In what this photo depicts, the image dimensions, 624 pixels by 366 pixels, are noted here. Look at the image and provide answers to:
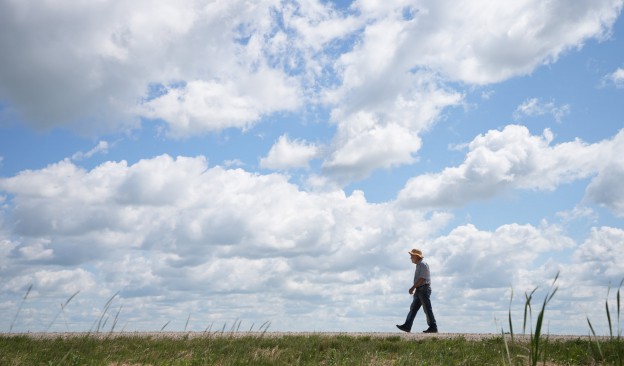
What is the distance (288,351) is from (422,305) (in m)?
6.26

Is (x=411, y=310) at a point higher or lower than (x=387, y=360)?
higher

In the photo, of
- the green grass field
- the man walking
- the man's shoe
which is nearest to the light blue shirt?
the man walking

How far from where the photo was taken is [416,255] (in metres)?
15.6

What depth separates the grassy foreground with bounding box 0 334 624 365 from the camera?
8.69 meters

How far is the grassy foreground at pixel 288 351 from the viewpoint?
8.69 m

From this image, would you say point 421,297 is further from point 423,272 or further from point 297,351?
point 297,351

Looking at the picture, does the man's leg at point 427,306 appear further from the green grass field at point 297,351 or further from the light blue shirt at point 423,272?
Answer: the green grass field at point 297,351

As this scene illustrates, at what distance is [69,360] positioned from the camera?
945cm

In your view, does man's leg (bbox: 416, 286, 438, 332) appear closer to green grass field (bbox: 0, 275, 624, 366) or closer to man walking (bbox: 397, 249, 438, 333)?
man walking (bbox: 397, 249, 438, 333)

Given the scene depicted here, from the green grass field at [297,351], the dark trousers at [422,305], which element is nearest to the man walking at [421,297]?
the dark trousers at [422,305]

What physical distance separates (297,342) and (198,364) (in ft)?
9.25

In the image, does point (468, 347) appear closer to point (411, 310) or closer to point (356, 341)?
point (356, 341)

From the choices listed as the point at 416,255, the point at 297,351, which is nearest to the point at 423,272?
the point at 416,255

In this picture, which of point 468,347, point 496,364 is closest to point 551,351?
point 468,347
